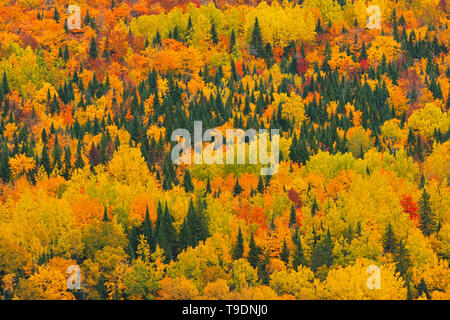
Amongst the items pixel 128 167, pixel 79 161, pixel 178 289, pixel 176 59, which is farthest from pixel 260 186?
pixel 176 59

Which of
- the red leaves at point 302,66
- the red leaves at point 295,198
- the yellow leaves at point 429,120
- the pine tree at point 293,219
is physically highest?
the red leaves at point 302,66

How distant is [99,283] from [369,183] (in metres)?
47.0

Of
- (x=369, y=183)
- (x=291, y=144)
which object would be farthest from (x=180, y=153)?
(x=369, y=183)

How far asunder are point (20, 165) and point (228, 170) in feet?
113

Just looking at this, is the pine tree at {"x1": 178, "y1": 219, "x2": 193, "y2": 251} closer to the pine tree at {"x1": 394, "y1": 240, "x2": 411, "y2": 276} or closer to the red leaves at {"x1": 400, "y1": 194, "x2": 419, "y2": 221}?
the pine tree at {"x1": 394, "y1": 240, "x2": 411, "y2": 276}

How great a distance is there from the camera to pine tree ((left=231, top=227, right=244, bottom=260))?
98125 mm

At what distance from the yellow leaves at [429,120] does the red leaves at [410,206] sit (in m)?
32.1

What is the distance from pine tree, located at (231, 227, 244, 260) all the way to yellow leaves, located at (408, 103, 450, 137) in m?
59.0

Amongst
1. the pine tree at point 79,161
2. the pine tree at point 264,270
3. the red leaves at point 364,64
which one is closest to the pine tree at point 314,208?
the pine tree at point 264,270

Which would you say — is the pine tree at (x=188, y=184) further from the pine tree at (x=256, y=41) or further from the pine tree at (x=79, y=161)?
the pine tree at (x=256, y=41)

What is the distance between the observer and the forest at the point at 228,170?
92.4m

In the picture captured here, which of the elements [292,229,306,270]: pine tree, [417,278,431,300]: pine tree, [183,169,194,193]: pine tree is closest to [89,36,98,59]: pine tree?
[183,169,194,193]: pine tree

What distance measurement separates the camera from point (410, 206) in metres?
113
